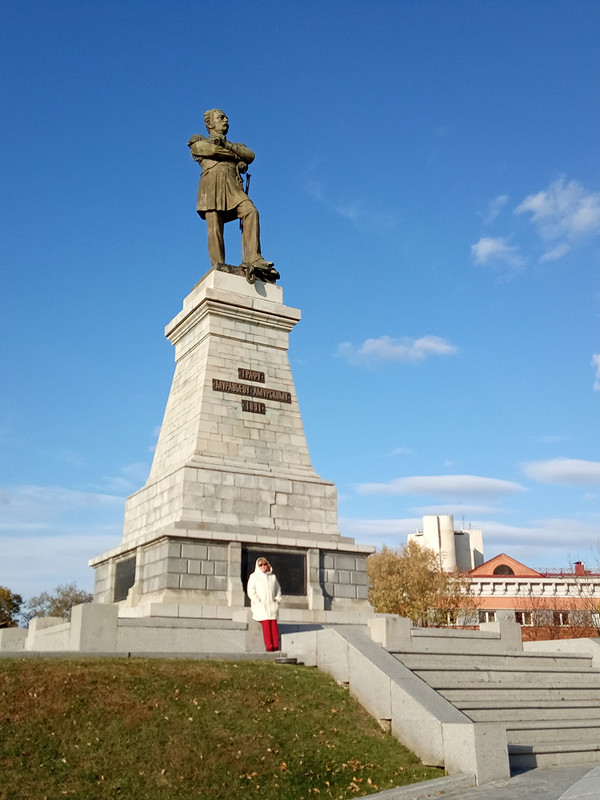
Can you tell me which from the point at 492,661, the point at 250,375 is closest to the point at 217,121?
the point at 250,375

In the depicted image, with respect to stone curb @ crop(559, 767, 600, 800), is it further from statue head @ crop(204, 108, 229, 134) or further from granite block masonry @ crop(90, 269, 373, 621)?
statue head @ crop(204, 108, 229, 134)

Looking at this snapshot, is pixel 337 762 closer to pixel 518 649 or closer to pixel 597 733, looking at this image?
pixel 597 733

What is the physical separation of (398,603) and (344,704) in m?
42.9

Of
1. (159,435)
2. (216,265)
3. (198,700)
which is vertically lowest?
(198,700)

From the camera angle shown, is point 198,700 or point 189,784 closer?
point 189,784

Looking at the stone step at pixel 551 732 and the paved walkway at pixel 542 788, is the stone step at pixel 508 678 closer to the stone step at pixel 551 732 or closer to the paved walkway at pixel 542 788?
the stone step at pixel 551 732

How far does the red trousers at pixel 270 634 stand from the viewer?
15.6 m

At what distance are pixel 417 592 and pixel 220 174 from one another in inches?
1453

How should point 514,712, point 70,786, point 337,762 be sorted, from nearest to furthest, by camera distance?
point 70,786
point 337,762
point 514,712

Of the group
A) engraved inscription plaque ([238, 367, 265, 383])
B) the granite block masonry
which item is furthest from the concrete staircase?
engraved inscription plaque ([238, 367, 265, 383])

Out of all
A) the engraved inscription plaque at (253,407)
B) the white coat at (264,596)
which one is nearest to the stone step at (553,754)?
the white coat at (264,596)

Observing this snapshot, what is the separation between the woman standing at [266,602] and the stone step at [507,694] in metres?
3.85

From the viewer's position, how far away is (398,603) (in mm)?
53906

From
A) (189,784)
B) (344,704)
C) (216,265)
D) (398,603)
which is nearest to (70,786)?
(189,784)
